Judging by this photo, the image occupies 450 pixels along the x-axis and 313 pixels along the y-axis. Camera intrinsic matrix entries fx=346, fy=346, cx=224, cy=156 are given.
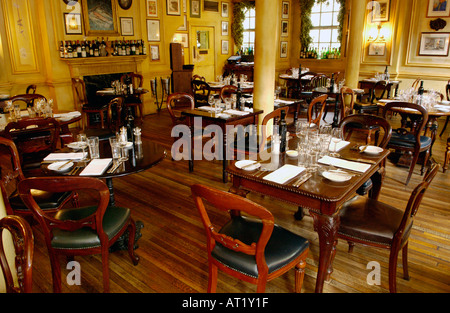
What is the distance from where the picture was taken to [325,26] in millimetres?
10281

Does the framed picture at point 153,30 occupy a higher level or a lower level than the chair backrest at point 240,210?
higher

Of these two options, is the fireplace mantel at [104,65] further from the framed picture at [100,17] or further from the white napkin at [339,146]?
the white napkin at [339,146]

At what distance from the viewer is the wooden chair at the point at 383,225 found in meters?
2.16

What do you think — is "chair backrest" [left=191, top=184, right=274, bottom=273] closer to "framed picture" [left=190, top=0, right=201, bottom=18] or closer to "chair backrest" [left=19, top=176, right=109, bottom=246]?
"chair backrest" [left=19, top=176, right=109, bottom=246]

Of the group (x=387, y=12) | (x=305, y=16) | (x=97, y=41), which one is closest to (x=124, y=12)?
(x=97, y=41)

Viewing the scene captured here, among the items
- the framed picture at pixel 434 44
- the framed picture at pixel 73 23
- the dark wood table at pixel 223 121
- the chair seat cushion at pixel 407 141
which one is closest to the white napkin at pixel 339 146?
the dark wood table at pixel 223 121

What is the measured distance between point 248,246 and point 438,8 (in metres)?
8.35

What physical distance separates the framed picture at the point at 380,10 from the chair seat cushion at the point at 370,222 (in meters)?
7.47

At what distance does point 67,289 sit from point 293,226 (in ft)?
6.46

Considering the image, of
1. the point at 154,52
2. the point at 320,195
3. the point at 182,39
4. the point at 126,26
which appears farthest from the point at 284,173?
the point at 182,39

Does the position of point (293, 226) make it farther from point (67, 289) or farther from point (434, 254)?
point (67, 289)

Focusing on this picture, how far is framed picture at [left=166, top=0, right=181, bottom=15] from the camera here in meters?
8.79

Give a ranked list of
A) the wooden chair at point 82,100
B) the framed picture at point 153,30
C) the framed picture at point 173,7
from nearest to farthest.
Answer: the wooden chair at point 82,100, the framed picture at point 153,30, the framed picture at point 173,7

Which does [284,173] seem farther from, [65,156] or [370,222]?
[65,156]
